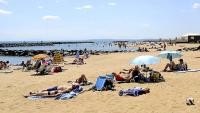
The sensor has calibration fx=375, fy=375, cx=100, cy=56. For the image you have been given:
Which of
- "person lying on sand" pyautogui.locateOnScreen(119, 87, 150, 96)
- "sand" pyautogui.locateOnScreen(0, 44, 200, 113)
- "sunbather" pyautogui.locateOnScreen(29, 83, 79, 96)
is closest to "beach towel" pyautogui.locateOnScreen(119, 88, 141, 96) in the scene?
"person lying on sand" pyautogui.locateOnScreen(119, 87, 150, 96)

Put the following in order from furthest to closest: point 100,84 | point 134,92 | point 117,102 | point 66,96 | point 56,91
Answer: point 100,84 → point 56,91 → point 66,96 → point 134,92 → point 117,102

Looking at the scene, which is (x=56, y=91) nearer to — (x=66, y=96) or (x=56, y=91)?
(x=56, y=91)

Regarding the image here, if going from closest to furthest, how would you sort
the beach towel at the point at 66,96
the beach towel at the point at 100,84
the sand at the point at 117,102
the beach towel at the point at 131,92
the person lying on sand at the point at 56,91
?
the sand at the point at 117,102, the beach towel at the point at 131,92, the beach towel at the point at 66,96, the person lying on sand at the point at 56,91, the beach towel at the point at 100,84

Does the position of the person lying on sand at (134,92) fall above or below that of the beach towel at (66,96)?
above

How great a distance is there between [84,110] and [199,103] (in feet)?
11.5

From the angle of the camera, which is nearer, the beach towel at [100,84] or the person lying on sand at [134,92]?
the person lying on sand at [134,92]

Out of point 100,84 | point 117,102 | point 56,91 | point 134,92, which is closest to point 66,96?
point 56,91

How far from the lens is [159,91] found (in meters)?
14.2

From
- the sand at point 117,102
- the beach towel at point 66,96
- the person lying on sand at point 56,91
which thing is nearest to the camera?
the sand at point 117,102

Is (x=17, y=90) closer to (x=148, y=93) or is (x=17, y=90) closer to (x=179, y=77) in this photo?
(x=148, y=93)

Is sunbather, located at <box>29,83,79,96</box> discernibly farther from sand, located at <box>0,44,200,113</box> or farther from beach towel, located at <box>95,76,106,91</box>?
beach towel, located at <box>95,76,106,91</box>

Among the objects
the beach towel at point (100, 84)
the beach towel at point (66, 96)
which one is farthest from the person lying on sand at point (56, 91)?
the beach towel at point (100, 84)

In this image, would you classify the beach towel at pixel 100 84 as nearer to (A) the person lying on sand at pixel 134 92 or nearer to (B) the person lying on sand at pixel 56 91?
(B) the person lying on sand at pixel 56 91

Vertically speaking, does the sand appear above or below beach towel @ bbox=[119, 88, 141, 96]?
below
